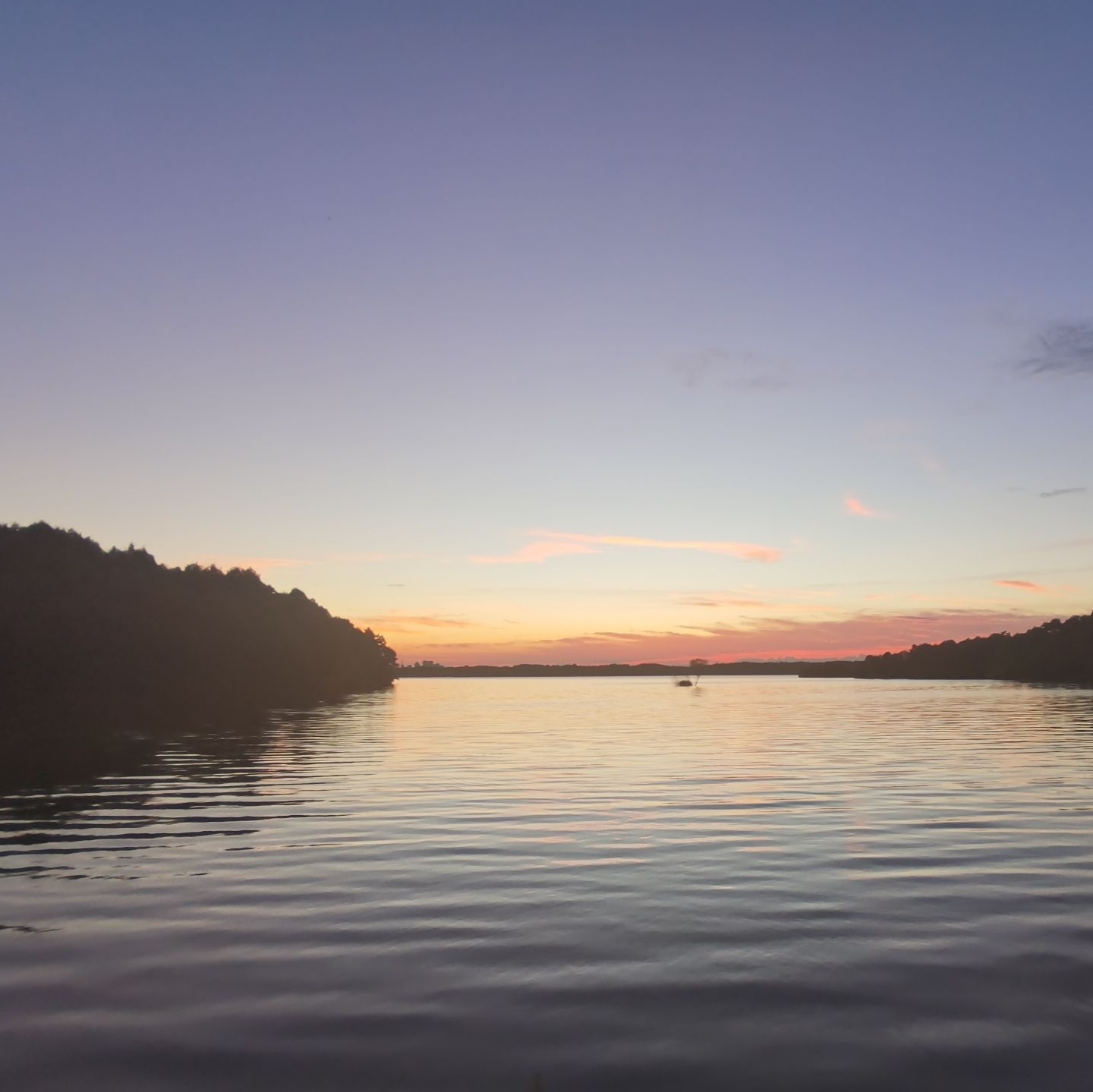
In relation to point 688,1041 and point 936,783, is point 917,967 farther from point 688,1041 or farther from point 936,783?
point 936,783

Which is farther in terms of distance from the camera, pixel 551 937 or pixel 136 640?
pixel 136 640

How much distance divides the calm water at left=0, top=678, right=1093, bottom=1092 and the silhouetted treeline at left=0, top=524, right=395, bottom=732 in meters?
38.6

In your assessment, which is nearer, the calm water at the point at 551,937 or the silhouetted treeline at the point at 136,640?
the calm water at the point at 551,937

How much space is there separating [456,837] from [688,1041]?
15.4 m

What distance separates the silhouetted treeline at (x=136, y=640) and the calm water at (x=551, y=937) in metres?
38.6

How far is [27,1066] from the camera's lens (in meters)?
10.3

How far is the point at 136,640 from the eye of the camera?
302ft

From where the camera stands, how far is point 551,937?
15523 mm

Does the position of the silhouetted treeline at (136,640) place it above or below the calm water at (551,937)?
above

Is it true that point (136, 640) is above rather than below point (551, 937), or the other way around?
above

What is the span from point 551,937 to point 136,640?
85.5 m

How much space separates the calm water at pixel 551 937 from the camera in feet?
34.4

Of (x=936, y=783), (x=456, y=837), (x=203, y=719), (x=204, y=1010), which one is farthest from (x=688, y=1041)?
(x=203, y=719)

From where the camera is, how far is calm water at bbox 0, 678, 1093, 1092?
10.5 meters
